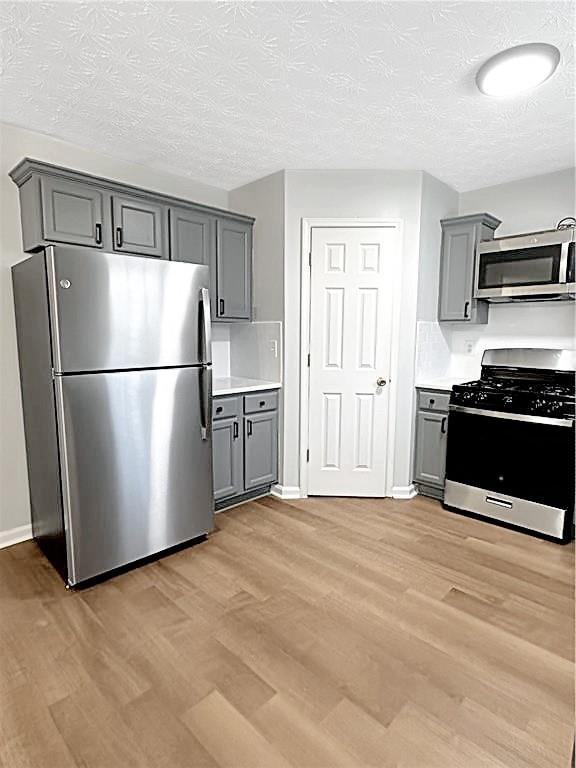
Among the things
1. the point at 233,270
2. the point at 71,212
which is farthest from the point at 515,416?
the point at 71,212

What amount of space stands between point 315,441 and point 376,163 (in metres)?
2.11

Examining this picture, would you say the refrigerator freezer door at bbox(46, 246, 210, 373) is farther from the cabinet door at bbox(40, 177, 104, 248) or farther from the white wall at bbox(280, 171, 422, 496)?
the white wall at bbox(280, 171, 422, 496)

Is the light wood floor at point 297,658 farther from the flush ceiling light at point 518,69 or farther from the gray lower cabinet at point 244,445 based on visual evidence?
the flush ceiling light at point 518,69

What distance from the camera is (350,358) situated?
10.9ft

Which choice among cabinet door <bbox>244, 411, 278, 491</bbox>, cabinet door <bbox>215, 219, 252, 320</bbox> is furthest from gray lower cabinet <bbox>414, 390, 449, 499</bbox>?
cabinet door <bbox>215, 219, 252, 320</bbox>

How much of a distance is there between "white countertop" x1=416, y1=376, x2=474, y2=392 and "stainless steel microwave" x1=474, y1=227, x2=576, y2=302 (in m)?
0.70

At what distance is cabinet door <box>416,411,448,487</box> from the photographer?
10.8 feet

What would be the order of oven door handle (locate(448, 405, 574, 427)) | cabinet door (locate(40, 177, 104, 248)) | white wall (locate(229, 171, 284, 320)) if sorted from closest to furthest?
cabinet door (locate(40, 177, 104, 248)) < oven door handle (locate(448, 405, 574, 427)) < white wall (locate(229, 171, 284, 320))

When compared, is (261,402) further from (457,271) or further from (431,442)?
(457,271)

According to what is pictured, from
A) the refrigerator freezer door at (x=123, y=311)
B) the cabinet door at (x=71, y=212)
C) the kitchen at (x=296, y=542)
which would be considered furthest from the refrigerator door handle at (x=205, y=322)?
the cabinet door at (x=71, y=212)

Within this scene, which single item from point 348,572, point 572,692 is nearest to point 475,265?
point 348,572

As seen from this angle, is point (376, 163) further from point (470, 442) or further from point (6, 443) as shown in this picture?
point (6, 443)

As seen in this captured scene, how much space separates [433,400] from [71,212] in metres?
2.80

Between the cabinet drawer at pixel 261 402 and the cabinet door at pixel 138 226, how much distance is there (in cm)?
119
